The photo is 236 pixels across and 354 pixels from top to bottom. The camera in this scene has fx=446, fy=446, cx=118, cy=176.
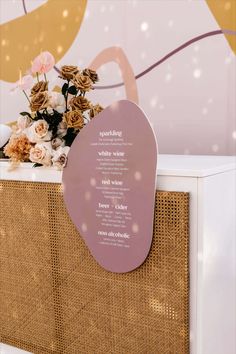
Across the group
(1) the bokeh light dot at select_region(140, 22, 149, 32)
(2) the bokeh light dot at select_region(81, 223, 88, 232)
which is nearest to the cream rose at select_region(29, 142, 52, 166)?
(2) the bokeh light dot at select_region(81, 223, 88, 232)

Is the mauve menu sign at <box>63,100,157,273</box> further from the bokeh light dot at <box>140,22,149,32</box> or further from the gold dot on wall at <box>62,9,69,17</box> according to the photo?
the gold dot on wall at <box>62,9,69,17</box>

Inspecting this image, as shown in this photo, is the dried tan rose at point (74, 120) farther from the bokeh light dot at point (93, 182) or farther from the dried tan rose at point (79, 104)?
the bokeh light dot at point (93, 182)

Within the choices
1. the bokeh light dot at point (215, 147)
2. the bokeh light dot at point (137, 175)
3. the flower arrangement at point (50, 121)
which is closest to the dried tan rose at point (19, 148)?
the flower arrangement at point (50, 121)

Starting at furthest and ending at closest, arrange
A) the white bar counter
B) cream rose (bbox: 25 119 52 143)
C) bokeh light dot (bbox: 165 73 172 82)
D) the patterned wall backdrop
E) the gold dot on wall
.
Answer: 1. the gold dot on wall
2. bokeh light dot (bbox: 165 73 172 82)
3. the patterned wall backdrop
4. cream rose (bbox: 25 119 52 143)
5. the white bar counter

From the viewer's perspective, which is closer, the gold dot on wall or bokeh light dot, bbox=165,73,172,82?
bokeh light dot, bbox=165,73,172,82

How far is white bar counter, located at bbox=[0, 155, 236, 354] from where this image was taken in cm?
116

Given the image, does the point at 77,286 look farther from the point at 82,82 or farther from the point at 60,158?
the point at 82,82

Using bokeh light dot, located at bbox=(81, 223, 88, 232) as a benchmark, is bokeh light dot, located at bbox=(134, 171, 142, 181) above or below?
above

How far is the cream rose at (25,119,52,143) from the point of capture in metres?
1.42

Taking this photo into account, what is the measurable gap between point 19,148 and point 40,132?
0.13 metres

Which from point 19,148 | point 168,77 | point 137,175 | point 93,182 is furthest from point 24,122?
point 168,77

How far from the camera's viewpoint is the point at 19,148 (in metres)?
1.50

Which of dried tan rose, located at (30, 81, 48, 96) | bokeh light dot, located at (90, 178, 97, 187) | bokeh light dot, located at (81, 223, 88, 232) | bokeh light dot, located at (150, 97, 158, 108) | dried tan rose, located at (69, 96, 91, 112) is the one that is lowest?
bokeh light dot, located at (81, 223, 88, 232)

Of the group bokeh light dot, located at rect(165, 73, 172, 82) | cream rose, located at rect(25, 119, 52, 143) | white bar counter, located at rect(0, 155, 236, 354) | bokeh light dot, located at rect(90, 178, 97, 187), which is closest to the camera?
white bar counter, located at rect(0, 155, 236, 354)
